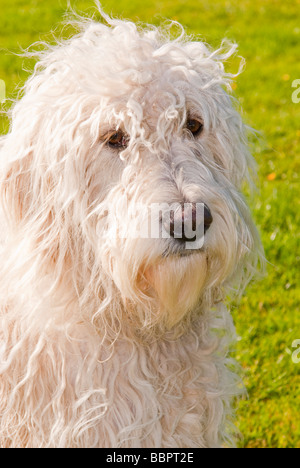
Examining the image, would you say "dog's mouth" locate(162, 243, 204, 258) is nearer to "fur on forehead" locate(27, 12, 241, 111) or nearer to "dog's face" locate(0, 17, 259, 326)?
"dog's face" locate(0, 17, 259, 326)

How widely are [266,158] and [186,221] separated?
395 centimetres

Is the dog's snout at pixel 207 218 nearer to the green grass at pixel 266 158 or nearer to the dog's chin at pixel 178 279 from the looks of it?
the dog's chin at pixel 178 279

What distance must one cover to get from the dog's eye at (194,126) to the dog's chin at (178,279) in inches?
17.5

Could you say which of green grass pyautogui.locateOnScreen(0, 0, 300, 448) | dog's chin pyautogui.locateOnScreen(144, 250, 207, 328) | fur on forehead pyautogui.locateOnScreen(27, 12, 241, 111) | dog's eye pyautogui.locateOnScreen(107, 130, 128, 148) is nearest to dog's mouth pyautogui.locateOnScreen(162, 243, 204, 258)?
dog's chin pyautogui.locateOnScreen(144, 250, 207, 328)

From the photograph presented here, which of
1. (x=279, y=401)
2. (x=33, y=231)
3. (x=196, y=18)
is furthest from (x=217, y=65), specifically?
(x=196, y=18)

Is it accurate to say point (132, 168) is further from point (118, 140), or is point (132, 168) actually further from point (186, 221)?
point (186, 221)

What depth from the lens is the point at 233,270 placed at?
7.56ft

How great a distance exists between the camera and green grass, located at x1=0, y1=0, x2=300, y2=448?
11.8 feet

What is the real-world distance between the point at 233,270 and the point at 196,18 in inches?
268

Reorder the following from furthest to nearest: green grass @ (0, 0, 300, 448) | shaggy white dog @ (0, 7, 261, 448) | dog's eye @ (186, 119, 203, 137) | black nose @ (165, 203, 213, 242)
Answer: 1. green grass @ (0, 0, 300, 448)
2. dog's eye @ (186, 119, 203, 137)
3. shaggy white dog @ (0, 7, 261, 448)
4. black nose @ (165, 203, 213, 242)

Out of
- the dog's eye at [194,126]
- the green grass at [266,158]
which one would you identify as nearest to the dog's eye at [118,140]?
the dog's eye at [194,126]

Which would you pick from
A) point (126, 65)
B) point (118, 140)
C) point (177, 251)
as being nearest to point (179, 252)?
point (177, 251)

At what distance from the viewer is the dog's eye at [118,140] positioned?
2.23 meters
